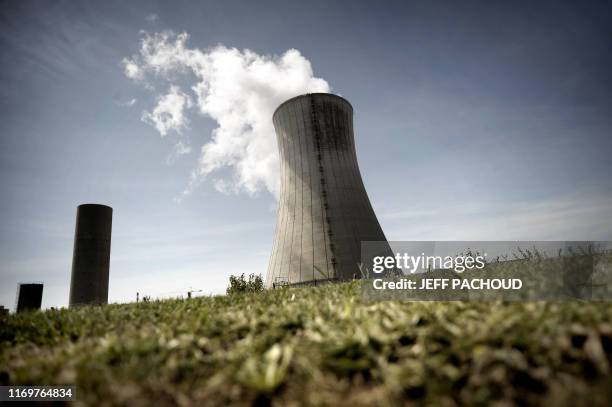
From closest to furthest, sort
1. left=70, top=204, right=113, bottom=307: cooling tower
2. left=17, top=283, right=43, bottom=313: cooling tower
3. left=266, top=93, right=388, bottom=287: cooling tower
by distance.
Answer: left=17, top=283, right=43, bottom=313: cooling tower
left=70, top=204, right=113, bottom=307: cooling tower
left=266, top=93, right=388, bottom=287: cooling tower

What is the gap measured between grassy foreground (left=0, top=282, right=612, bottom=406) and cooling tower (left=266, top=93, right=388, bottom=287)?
8267 mm

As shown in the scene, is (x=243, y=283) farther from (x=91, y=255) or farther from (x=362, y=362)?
(x=362, y=362)

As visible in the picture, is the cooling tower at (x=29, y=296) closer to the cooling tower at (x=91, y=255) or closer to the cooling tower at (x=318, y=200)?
the cooling tower at (x=91, y=255)

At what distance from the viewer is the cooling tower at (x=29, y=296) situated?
7.57 metres

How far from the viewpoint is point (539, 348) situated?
1696 mm

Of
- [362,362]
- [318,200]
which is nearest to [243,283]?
[318,200]

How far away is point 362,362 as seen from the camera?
1.81 m

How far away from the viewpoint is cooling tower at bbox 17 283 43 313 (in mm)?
7566

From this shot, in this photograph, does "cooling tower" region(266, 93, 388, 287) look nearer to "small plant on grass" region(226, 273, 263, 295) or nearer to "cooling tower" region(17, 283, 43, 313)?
"small plant on grass" region(226, 273, 263, 295)

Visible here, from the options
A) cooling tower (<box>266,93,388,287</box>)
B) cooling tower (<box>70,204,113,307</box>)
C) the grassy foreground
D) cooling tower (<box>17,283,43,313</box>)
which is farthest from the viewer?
cooling tower (<box>266,93,388,287</box>)

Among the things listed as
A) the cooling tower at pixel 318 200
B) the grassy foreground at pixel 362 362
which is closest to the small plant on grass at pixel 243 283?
the cooling tower at pixel 318 200

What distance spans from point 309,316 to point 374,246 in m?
9.44

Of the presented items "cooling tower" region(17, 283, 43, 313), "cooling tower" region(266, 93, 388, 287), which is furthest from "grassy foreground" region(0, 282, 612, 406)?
"cooling tower" region(266, 93, 388, 287)

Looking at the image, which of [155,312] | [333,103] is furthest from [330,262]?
[155,312]
